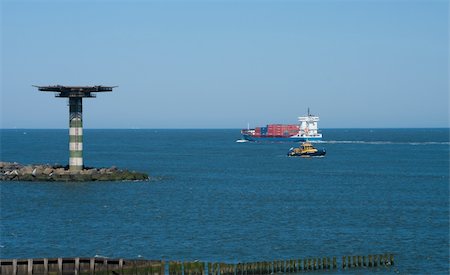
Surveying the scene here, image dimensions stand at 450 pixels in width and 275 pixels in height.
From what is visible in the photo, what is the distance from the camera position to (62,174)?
4188 inches

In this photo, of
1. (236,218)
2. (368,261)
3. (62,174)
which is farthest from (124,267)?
(62,174)

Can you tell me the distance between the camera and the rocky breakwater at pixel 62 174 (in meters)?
106

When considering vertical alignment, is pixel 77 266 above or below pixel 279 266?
above

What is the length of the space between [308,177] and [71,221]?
55.6 metres

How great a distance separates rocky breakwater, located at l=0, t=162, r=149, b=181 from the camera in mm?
105875

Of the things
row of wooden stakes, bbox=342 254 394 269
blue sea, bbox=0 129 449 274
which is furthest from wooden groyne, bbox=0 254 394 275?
blue sea, bbox=0 129 449 274

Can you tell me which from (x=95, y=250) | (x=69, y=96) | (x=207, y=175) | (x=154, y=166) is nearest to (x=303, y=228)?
(x=95, y=250)

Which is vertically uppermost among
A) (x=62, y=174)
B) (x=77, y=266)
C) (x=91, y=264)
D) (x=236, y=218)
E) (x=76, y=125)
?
(x=76, y=125)

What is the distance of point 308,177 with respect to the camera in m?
120

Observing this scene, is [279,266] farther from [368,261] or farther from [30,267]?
[30,267]

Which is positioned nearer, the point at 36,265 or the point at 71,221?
the point at 36,265

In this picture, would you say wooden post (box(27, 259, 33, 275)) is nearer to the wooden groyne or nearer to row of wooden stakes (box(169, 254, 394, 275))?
the wooden groyne

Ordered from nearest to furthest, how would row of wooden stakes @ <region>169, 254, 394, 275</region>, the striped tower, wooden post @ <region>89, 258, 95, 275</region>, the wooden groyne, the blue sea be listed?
the wooden groyne, wooden post @ <region>89, 258, 95, 275</region>, row of wooden stakes @ <region>169, 254, 394, 275</region>, the blue sea, the striped tower

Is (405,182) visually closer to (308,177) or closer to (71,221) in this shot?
(308,177)
